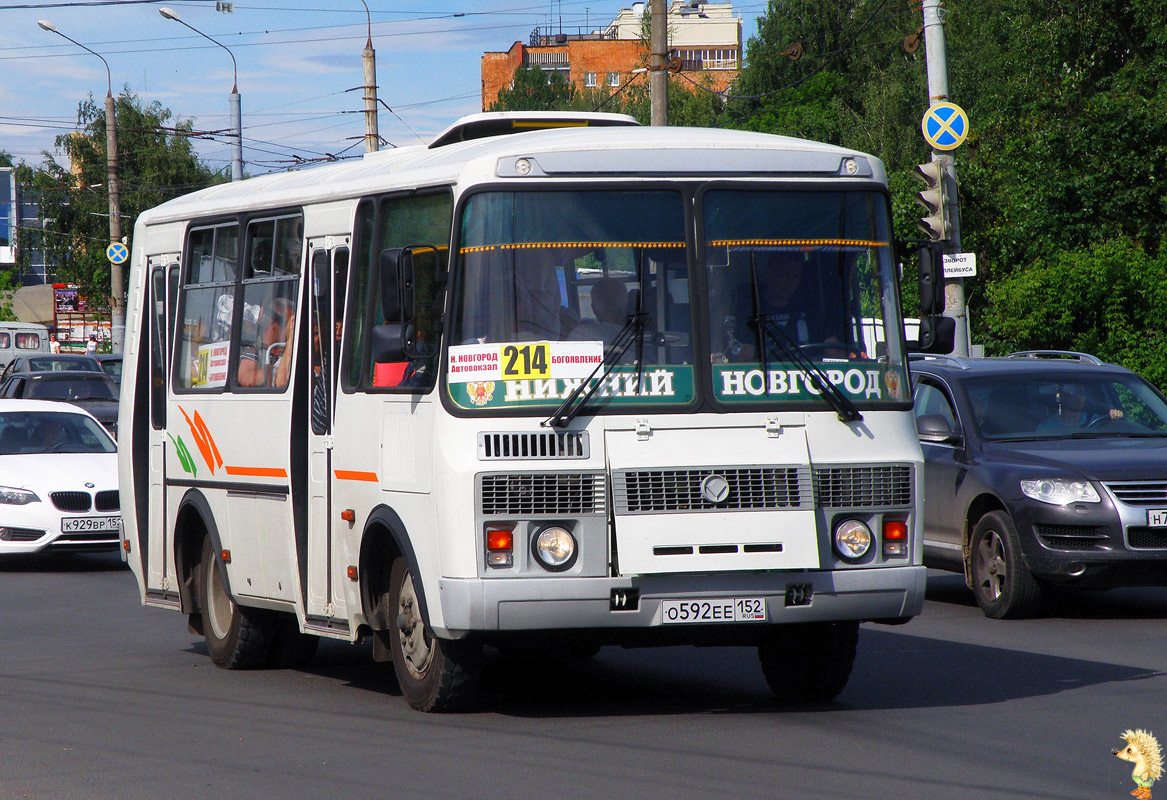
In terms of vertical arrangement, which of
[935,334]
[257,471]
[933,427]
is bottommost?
[257,471]

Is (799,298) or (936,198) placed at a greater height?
(936,198)

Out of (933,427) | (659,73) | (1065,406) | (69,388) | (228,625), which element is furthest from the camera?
(69,388)

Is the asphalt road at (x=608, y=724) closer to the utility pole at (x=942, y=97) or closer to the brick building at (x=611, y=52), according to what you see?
the utility pole at (x=942, y=97)

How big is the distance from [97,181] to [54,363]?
177 ft

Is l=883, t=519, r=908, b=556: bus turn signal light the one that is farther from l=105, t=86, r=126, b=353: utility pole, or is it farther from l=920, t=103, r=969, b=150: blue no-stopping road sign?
l=105, t=86, r=126, b=353: utility pole

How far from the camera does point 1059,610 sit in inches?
506

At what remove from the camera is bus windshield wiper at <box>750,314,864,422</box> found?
26.3 ft

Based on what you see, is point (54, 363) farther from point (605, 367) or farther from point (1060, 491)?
point (605, 367)

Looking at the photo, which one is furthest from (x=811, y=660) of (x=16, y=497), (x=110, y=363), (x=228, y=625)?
(x=110, y=363)

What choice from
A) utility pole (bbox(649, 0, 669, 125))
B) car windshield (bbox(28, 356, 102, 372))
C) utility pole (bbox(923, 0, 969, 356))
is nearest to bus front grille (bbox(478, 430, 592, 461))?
utility pole (bbox(923, 0, 969, 356))

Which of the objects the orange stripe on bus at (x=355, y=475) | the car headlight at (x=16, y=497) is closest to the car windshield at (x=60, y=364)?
the car headlight at (x=16, y=497)

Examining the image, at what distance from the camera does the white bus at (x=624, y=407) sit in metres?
7.67

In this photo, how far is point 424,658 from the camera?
8.28 m

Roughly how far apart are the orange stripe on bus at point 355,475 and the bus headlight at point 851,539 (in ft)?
7.27
